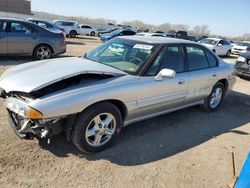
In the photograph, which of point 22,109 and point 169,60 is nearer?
point 22,109

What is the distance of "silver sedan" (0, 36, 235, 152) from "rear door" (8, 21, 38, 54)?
19.2 feet

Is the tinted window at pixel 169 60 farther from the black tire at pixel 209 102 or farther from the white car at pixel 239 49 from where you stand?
the white car at pixel 239 49

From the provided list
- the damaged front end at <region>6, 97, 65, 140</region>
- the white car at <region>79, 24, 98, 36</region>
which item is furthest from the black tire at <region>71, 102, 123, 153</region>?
the white car at <region>79, 24, 98, 36</region>

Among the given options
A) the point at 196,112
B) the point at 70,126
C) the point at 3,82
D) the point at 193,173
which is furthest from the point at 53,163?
the point at 196,112

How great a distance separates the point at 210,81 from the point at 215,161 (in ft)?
6.79

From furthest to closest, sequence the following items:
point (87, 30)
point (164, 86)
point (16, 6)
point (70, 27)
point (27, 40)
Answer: point (16, 6) → point (87, 30) → point (70, 27) → point (27, 40) → point (164, 86)

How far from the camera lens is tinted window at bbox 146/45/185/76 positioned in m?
4.35

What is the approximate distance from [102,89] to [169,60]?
1563 mm

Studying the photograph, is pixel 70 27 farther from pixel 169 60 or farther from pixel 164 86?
pixel 164 86

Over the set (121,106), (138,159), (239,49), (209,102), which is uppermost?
(239,49)

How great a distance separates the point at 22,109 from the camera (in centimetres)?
325

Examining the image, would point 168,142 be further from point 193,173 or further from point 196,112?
point 196,112

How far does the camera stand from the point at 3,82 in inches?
145

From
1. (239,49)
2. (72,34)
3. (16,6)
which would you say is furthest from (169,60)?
(16,6)
